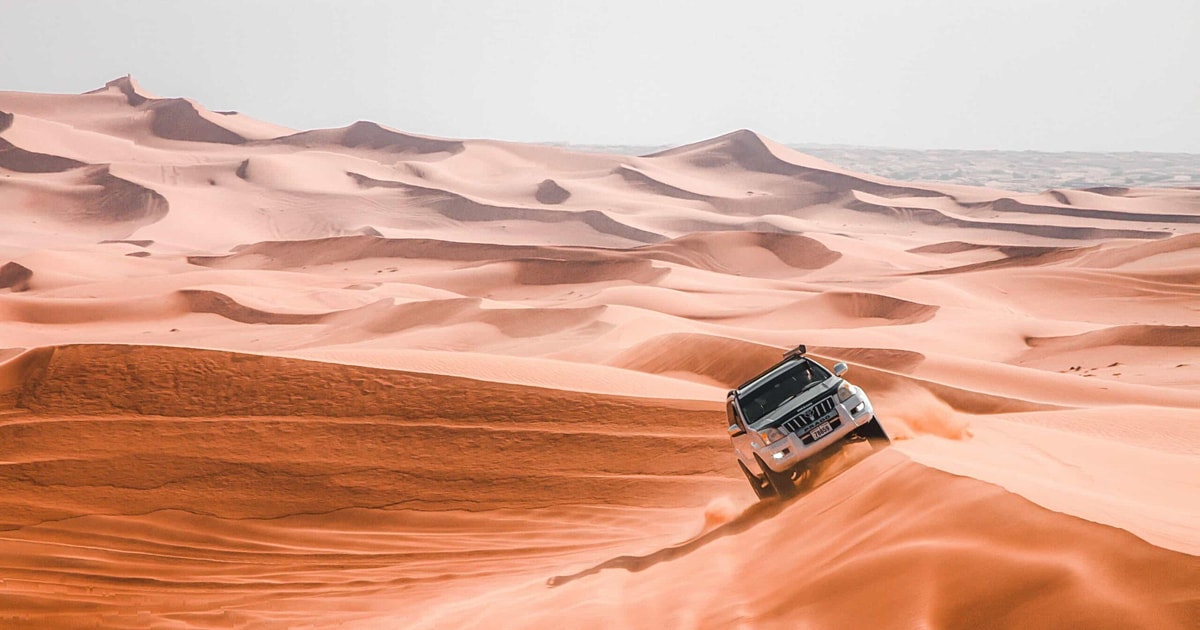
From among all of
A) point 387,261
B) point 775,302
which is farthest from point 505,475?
point 387,261

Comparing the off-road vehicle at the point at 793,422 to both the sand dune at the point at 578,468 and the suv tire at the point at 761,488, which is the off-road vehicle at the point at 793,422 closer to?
the suv tire at the point at 761,488

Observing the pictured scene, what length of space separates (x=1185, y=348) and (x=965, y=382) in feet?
27.7

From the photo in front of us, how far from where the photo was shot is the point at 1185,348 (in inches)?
950

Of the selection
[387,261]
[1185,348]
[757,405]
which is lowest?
[387,261]

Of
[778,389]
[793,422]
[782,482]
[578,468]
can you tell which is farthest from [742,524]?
A: [578,468]

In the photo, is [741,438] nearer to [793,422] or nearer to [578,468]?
[793,422]

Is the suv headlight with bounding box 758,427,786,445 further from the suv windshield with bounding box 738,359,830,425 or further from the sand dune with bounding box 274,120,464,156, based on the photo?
the sand dune with bounding box 274,120,464,156

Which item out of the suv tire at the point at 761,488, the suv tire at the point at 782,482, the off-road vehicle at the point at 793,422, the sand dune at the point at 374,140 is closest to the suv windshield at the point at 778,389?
the off-road vehicle at the point at 793,422

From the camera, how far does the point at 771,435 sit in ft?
28.5

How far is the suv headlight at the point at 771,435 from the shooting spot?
28.4 ft

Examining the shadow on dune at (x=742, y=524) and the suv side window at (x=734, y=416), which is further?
the suv side window at (x=734, y=416)

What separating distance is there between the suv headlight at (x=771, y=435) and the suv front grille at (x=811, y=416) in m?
0.05

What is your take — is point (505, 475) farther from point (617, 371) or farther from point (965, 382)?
point (965, 382)

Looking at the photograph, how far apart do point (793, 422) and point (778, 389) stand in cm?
61
